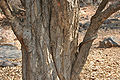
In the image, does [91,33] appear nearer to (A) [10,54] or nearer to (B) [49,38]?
(B) [49,38]

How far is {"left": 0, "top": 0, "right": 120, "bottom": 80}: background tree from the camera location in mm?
2391

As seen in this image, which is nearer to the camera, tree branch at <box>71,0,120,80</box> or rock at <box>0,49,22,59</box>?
tree branch at <box>71,0,120,80</box>

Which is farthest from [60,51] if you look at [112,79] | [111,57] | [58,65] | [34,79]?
[111,57]

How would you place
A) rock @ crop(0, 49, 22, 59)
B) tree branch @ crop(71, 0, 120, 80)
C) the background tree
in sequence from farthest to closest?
rock @ crop(0, 49, 22, 59), the background tree, tree branch @ crop(71, 0, 120, 80)

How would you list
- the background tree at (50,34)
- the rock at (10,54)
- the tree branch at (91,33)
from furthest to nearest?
the rock at (10,54)
the background tree at (50,34)
the tree branch at (91,33)

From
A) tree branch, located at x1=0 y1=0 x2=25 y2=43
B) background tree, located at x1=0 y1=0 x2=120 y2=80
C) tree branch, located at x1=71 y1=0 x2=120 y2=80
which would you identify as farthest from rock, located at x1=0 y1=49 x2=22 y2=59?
tree branch, located at x1=0 y1=0 x2=25 y2=43

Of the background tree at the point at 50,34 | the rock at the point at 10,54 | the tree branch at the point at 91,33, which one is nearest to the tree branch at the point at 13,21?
the background tree at the point at 50,34

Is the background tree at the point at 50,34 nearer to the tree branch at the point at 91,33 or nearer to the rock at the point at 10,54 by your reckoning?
the tree branch at the point at 91,33

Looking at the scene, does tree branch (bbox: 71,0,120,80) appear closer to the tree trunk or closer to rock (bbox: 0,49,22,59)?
the tree trunk

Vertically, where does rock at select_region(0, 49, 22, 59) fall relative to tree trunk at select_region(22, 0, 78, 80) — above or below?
below

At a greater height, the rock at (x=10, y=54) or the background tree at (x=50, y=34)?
the background tree at (x=50, y=34)

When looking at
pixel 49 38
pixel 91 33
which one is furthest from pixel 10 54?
pixel 91 33

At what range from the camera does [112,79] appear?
3.88 m

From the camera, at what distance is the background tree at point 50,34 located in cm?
239
